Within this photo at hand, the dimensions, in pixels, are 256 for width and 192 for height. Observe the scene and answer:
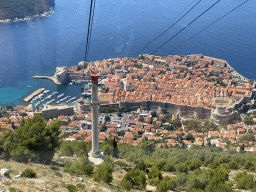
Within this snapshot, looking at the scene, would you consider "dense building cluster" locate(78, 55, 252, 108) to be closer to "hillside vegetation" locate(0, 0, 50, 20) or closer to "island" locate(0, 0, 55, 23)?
"island" locate(0, 0, 55, 23)

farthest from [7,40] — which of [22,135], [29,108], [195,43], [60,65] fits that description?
[22,135]

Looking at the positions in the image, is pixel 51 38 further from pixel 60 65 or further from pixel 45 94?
pixel 45 94

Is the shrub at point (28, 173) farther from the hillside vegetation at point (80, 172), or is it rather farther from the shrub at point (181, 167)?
the shrub at point (181, 167)

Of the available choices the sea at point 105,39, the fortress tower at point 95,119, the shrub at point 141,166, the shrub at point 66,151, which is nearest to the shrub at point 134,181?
the shrub at point 141,166

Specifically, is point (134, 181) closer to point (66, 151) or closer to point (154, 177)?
point (154, 177)

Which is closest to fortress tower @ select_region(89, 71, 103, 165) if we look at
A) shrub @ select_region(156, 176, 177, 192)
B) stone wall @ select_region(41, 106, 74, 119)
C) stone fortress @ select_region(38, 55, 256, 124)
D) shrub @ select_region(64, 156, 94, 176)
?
shrub @ select_region(64, 156, 94, 176)

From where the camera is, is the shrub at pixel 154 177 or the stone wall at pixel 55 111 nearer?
the shrub at pixel 154 177
